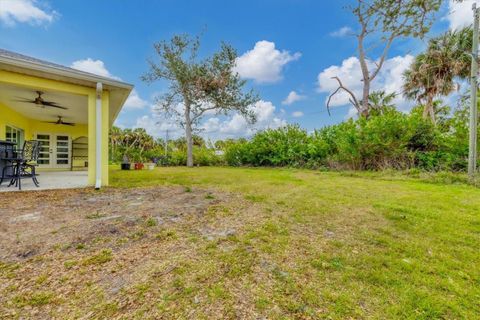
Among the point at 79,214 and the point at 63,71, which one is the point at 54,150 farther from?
the point at 79,214

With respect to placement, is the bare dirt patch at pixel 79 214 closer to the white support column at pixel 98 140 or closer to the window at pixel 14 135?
the white support column at pixel 98 140

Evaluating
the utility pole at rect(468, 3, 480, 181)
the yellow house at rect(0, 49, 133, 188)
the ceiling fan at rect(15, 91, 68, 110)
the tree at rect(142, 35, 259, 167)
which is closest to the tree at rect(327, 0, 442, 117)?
the utility pole at rect(468, 3, 480, 181)

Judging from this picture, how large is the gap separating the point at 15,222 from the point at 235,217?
9.61 feet

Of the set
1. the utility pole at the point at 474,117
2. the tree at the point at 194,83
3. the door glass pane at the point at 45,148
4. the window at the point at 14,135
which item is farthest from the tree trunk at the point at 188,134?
the utility pole at the point at 474,117

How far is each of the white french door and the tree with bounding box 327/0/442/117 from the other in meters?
A: 15.7

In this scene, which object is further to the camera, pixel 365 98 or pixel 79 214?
pixel 365 98

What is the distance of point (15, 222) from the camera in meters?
3.04

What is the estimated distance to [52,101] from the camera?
722 cm

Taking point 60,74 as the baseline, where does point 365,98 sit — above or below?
above

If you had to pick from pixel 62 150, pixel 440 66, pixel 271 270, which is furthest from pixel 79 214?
pixel 440 66

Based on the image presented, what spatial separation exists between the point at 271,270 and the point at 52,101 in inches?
338

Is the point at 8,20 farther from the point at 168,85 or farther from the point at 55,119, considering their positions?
the point at 168,85

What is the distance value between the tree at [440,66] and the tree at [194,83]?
9663mm

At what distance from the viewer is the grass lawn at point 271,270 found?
149 cm
